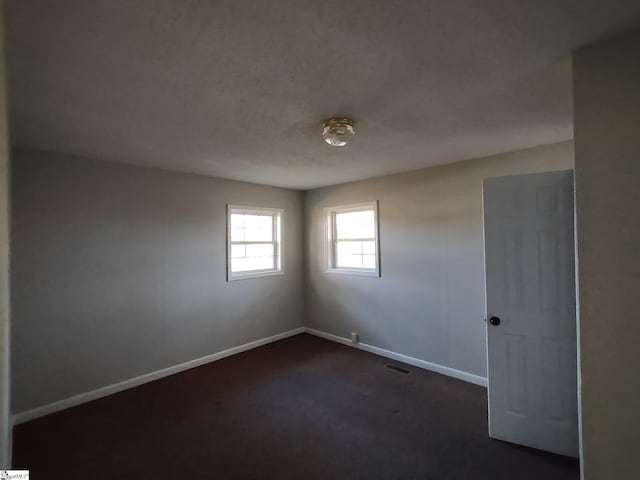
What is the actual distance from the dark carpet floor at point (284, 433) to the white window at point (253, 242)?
1500 mm

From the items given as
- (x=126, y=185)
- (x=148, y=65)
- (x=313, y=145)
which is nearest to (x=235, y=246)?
(x=126, y=185)

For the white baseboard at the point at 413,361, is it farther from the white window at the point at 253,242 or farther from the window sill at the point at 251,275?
the white window at the point at 253,242

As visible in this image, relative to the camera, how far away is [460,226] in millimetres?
3307

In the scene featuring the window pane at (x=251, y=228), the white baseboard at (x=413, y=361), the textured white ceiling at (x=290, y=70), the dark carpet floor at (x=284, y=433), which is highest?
the textured white ceiling at (x=290, y=70)

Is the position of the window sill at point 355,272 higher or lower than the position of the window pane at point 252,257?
lower

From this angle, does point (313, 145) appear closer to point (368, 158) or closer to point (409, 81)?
point (368, 158)

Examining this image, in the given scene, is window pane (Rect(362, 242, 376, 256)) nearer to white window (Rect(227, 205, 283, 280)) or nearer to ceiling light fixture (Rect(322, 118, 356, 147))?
white window (Rect(227, 205, 283, 280))

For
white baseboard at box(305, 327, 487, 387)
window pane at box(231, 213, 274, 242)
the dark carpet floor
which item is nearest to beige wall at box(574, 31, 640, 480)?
the dark carpet floor

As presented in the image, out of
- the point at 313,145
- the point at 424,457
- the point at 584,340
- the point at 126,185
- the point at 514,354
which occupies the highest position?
the point at 313,145

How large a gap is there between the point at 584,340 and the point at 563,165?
79.8 inches

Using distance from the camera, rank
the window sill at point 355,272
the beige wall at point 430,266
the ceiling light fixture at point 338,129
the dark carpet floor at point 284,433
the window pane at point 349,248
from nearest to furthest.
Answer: the dark carpet floor at point 284,433
the ceiling light fixture at point 338,129
the beige wall at point 430,266
the window sill at point 355,272
the window pane at point 349,248

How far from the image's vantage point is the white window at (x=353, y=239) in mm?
4186

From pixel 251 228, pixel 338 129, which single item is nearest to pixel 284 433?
pixel 338 129

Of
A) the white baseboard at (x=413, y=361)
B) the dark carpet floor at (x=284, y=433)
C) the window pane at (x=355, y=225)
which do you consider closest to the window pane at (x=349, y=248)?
the window pane at (x=355, y=225)
